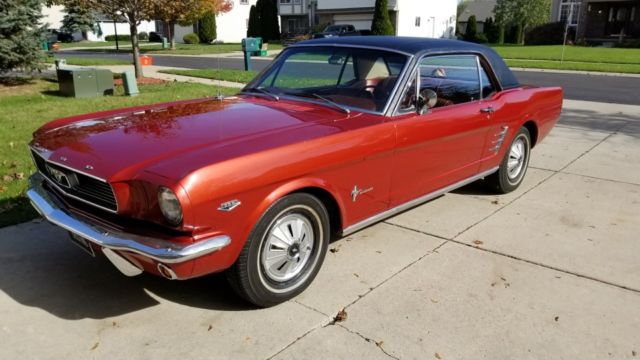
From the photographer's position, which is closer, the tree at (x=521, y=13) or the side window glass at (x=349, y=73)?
the side window glass at (x=349, y=73)

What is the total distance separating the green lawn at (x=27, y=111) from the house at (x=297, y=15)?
1606 inches

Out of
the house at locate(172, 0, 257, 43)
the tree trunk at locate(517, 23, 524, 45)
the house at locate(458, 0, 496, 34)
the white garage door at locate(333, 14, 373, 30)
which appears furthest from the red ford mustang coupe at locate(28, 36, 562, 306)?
the house at locate(458, 0, 496, 34)

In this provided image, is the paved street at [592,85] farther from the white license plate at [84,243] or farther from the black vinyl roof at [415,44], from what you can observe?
the white license plate at [84,243]

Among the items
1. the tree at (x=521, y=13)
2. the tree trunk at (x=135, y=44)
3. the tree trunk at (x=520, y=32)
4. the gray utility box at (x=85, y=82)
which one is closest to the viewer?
the gray utility box at (x=85, y=82)

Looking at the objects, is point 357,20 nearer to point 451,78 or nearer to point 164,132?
point 451,78

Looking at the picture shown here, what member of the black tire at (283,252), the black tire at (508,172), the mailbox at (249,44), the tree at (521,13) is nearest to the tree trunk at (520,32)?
the tree at (521,13)

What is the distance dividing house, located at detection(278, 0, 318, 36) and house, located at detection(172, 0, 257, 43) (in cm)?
400

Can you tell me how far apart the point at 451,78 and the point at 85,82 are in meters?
9.26

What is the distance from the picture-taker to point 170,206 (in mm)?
2793

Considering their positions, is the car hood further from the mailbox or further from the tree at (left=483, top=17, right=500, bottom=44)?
the tree at (left=483, top=17, right=500, bottom=44)

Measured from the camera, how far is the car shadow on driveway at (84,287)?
3363 millimetres

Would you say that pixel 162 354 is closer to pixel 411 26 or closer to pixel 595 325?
pixel 595 325

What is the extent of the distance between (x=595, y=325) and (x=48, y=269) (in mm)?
3643

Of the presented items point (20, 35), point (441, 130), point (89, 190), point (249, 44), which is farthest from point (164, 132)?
point (249, 44)
